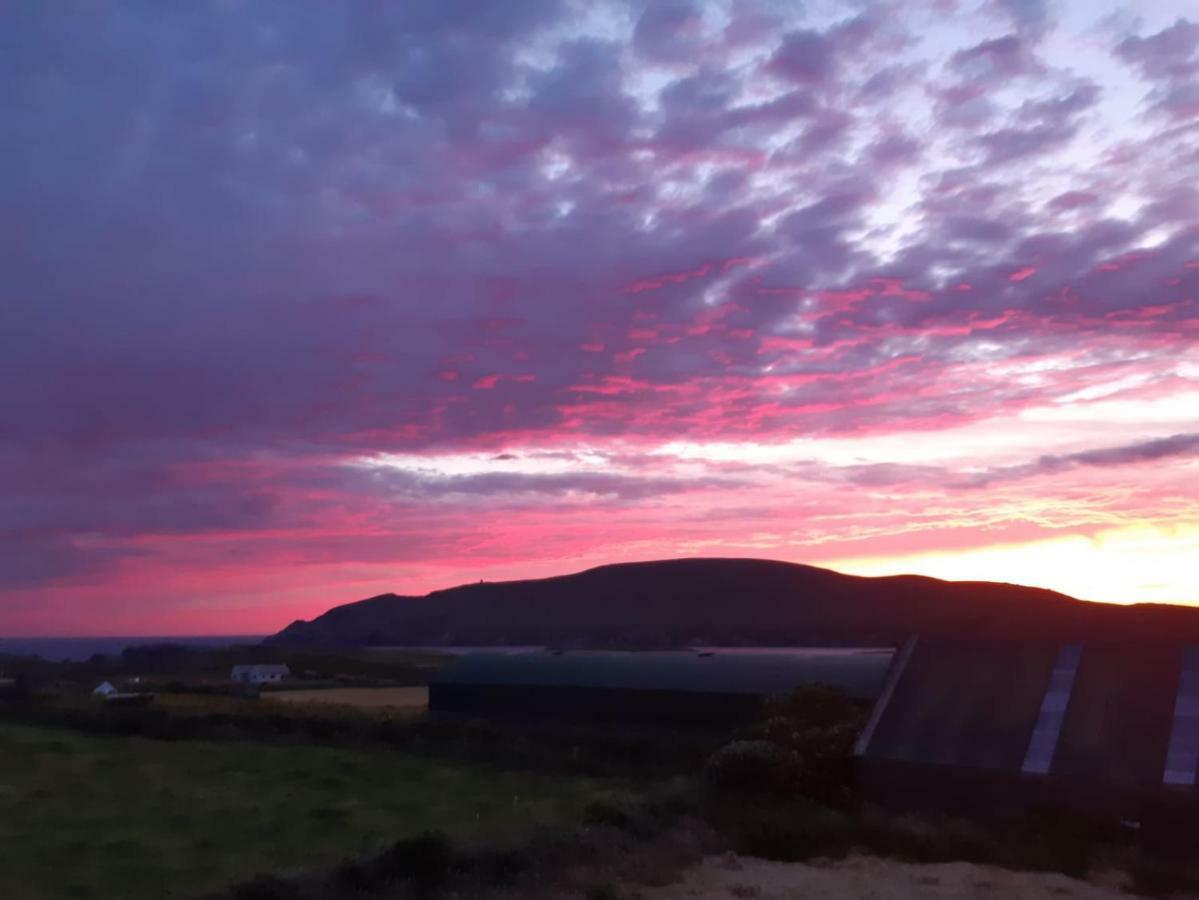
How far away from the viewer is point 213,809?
2555 cm

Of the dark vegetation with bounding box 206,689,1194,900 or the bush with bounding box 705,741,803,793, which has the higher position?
the bush with bounding box 705,741,803,793

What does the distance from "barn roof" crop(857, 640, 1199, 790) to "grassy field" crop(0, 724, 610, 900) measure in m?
7.80

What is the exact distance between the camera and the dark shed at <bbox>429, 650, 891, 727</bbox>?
36.0 metres

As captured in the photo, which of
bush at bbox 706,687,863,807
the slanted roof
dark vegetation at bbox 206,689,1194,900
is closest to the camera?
dark vegetation at bbox 206,689,1194,900

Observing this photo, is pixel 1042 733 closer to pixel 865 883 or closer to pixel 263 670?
pixel 865 883

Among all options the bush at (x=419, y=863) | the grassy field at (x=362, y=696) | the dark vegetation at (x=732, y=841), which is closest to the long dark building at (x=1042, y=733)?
the dark vegetation at (x=732, y=841)

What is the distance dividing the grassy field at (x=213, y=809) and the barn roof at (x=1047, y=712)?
7.80 meters

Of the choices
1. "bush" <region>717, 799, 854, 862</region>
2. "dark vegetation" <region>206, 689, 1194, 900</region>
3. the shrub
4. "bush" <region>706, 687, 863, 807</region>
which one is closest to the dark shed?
"bush" <region>706, 687, 863, 807</region>

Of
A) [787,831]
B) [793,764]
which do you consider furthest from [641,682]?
[787,831]

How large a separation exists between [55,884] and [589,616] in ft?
375

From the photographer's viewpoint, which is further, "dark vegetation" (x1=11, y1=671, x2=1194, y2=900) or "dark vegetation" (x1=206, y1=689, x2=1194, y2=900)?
"dark vegetation" (x1=11, y1=671, x2=1194, y2=900)

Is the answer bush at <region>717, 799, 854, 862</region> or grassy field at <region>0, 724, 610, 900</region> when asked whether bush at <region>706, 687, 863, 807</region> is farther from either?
grassy field at <region>0, 724, 610, 900</region>

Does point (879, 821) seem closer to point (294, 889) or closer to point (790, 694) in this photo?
point (790, 694)

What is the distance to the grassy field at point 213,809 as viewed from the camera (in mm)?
19422
